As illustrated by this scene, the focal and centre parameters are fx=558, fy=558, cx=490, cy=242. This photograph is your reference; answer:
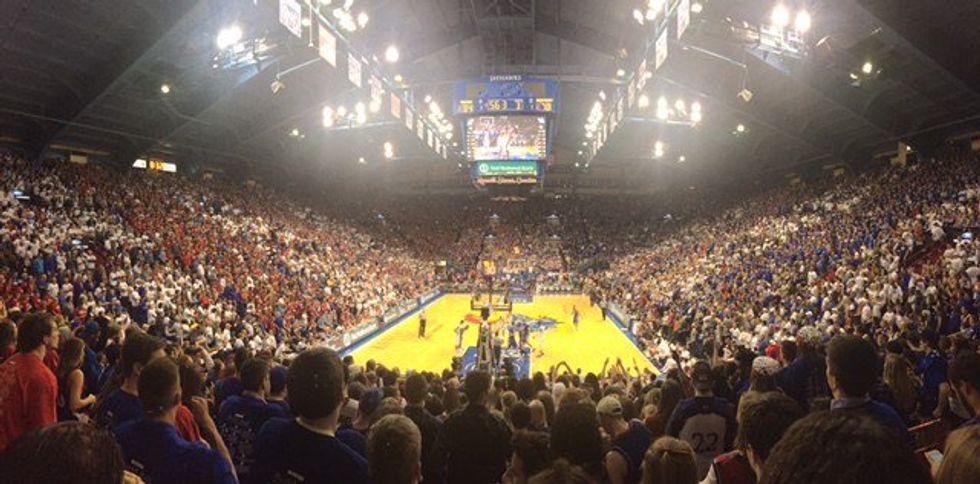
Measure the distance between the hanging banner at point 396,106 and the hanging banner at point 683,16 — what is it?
1120 cm

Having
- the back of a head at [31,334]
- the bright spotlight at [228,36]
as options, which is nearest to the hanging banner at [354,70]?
the bright spotlight at [228,36]

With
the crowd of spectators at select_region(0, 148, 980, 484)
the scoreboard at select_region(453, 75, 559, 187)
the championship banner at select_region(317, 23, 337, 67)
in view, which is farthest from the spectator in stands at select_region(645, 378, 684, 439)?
the scoreboard at select_region(453, 75, 559, 187)

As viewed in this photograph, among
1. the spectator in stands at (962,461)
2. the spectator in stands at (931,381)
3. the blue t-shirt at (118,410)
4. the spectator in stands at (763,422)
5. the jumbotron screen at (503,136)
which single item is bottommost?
the spectator in stands at (931,381)

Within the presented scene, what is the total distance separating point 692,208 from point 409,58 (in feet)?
83.5

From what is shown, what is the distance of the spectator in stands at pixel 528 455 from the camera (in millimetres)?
3371

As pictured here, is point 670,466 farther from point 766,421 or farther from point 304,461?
point 304,461

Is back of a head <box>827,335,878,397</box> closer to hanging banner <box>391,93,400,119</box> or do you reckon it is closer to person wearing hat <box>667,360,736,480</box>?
person wearing hat <box>667,360,736,480</box>

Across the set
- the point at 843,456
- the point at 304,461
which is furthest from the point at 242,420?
the point at 843,456

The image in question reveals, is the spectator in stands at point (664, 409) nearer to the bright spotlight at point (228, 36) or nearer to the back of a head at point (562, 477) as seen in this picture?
the back of a head at point (562, 477)

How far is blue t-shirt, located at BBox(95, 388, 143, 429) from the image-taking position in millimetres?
3883

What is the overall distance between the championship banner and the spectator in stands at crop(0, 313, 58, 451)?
417 inches

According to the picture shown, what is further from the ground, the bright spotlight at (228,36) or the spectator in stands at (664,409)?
the bright spotlight at (228,36)

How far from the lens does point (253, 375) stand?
14.6 ft

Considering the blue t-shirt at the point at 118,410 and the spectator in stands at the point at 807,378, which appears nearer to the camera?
the blue t-shirt at the point at 118,410
